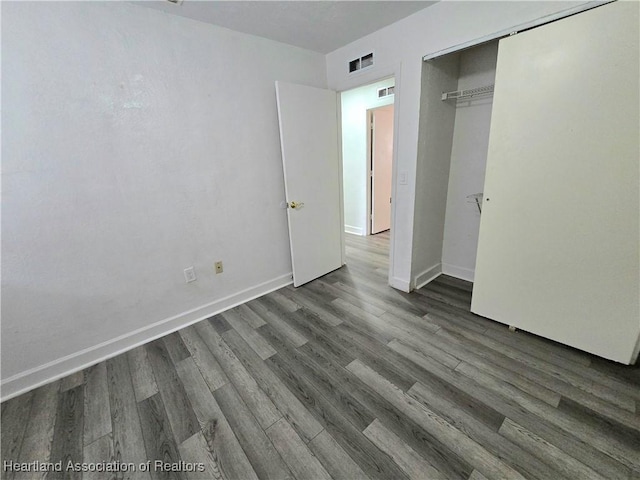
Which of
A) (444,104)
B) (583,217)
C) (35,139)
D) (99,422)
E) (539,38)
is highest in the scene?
(539,38)

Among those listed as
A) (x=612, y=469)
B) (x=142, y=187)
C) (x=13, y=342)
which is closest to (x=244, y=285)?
(x=142, y=187)

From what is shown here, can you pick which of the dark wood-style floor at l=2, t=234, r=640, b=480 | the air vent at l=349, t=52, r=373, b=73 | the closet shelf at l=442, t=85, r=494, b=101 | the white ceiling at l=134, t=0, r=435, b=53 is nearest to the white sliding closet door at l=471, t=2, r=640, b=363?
the dark wood-style floor at l=2, t=234, r=640, b=480

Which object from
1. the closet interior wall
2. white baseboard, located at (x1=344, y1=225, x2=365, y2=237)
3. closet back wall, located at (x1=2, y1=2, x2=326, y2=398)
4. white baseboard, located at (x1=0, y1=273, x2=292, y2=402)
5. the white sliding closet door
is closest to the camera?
the white sliding closet door

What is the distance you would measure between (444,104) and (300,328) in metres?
2.43

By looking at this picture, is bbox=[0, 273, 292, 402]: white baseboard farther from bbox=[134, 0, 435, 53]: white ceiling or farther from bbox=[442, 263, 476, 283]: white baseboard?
bbox=[134, 0, 435, 53]: white ceiling

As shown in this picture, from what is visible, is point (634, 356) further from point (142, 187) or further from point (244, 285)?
point (142, 187)

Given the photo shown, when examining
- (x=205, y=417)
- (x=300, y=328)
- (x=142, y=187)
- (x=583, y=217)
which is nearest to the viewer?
(x=205, y=417)

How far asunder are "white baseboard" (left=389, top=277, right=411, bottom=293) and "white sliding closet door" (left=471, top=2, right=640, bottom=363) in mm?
835

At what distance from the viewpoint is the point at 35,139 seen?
59.7 inches

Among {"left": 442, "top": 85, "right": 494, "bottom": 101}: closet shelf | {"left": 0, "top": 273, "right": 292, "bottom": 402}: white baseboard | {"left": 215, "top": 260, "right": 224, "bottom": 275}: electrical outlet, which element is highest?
{"left": 442, "top": 85, "right": 494, "bottom": 101}: closet shelf

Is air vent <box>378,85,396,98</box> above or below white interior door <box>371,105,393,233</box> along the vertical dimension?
above

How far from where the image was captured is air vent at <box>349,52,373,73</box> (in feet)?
7.85

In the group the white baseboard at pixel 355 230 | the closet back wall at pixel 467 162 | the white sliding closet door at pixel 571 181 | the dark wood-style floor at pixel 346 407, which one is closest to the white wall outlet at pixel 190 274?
the dark wood-style floor at pixel 346 407

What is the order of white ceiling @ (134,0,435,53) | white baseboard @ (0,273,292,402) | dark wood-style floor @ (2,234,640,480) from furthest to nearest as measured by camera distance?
1. white ceiling @ (134,0,435,53)
2. white baseboard @ (0,273,292,402)
3. dark wood-style floor @ (2,234,640,480)
